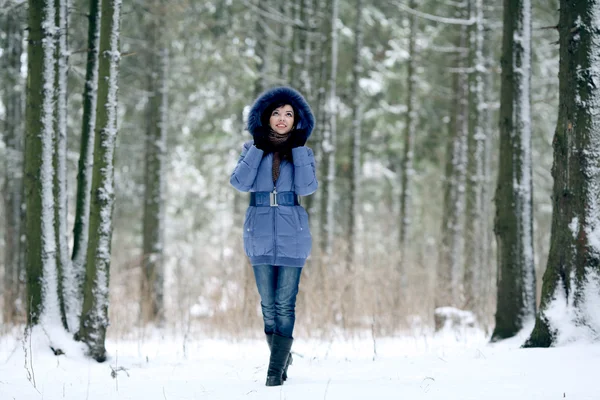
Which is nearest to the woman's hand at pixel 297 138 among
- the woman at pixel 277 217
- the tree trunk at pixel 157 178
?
the woman at pixel 277 217

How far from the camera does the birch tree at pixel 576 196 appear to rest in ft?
16.2

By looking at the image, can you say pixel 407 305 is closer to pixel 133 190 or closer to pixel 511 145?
pixel 511 145

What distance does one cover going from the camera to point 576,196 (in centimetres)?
505

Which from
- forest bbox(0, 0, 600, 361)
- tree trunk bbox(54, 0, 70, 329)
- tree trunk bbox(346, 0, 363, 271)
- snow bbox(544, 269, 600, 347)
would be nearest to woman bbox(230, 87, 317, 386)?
forest bbox(0, 0, 600, 361)

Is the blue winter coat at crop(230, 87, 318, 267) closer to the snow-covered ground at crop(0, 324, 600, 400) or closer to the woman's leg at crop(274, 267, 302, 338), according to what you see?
the woman's leg at crop(274, 267, 302, 338)

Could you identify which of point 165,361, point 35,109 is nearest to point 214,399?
point 165,361

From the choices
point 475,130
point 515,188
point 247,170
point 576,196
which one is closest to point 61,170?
point 247,170

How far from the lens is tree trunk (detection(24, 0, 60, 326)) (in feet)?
19.2

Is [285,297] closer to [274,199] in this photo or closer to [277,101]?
[274,199]

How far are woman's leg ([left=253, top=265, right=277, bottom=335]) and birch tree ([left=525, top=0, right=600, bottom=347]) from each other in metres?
2.30

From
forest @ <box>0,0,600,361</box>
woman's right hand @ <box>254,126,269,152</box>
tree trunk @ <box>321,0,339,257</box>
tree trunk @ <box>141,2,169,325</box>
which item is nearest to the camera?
woman's right hand @ <box>254,126,269,152</box>

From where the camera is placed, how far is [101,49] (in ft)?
19.2

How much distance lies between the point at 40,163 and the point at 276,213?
276 centimetres

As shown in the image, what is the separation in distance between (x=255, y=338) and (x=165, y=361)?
7.31 ft
